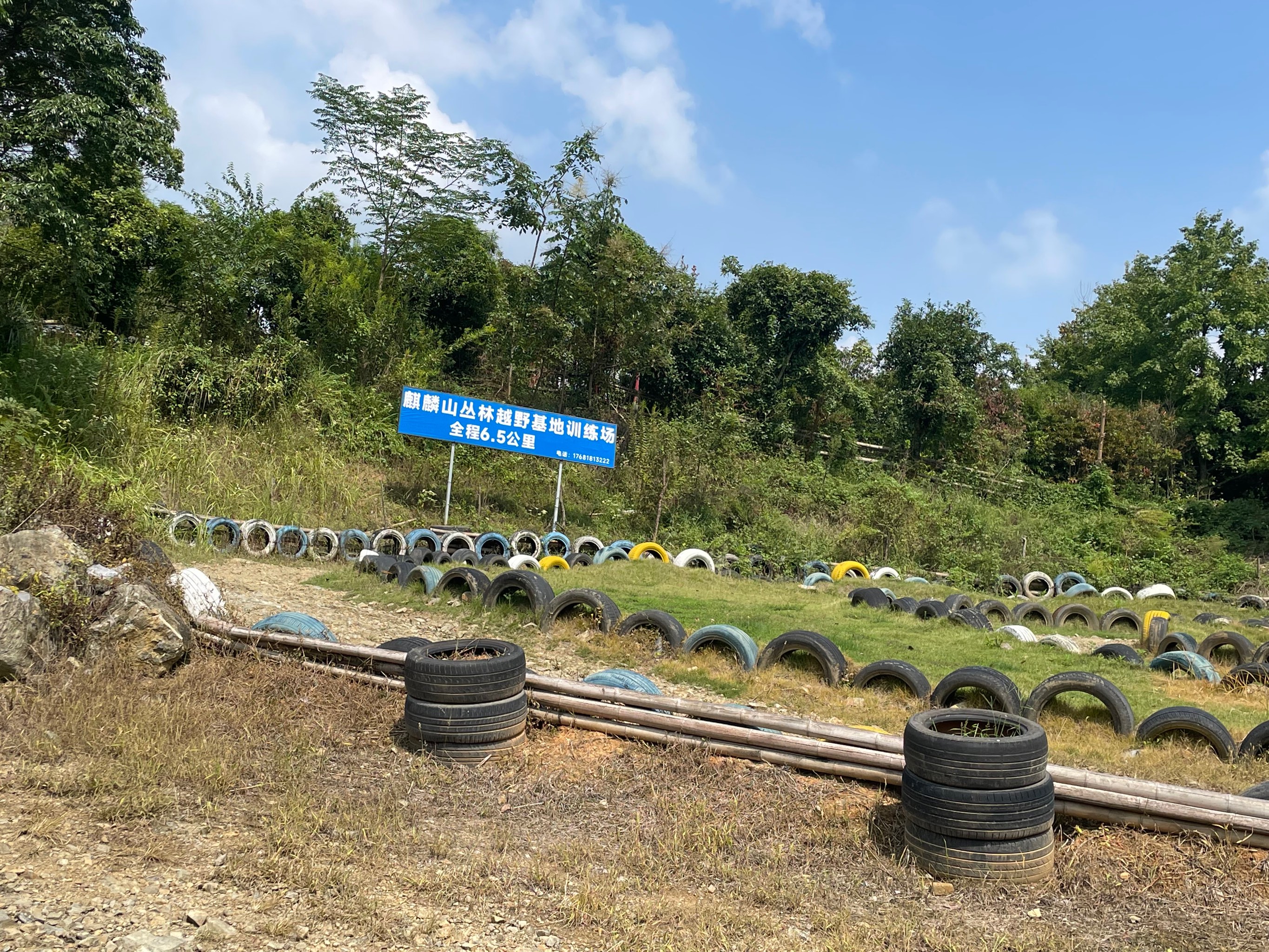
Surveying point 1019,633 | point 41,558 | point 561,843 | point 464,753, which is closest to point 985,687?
point 561,843

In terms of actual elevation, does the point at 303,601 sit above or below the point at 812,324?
below

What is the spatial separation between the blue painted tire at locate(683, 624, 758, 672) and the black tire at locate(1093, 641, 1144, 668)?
4579mm

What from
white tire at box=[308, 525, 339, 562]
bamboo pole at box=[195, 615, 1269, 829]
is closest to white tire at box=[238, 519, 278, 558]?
white tire at box=[308, 525, 339, 562]

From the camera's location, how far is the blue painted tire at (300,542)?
46.3ft

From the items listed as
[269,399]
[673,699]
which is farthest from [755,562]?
[673,699]

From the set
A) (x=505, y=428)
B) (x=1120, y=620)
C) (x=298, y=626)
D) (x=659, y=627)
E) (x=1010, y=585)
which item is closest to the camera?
(x=298, y=626)

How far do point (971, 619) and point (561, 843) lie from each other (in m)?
8.51

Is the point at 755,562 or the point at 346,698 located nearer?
the point at 346,698

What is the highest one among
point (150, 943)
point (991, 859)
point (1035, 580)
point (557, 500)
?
point (557, 500)

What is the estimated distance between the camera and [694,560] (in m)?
16.1

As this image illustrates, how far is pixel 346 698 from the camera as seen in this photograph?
6008 mm

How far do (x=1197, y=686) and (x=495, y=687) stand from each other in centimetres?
741

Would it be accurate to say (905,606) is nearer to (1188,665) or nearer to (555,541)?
(1188,665)

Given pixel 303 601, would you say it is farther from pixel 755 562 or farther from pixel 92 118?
pixel 755 562
